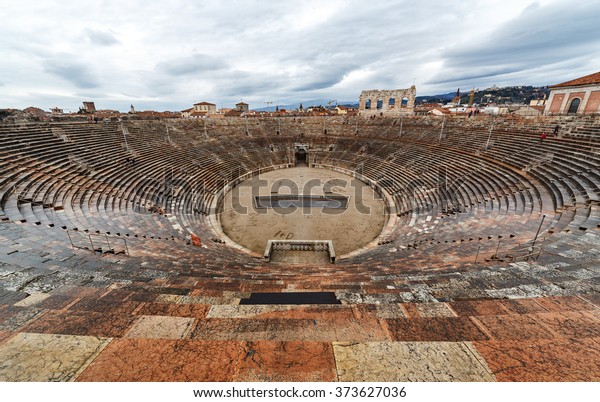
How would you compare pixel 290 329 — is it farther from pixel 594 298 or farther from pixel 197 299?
pixel 594 298

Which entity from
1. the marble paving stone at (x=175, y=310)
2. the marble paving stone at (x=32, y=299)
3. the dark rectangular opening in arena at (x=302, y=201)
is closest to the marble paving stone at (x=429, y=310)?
the marble paving stone at (x=175, y=310)

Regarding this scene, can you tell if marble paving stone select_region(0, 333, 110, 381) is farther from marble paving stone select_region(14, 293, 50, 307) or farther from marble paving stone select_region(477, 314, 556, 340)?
marble paving stone select_region(477, 314, 556, 340)

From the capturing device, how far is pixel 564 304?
3.82 m

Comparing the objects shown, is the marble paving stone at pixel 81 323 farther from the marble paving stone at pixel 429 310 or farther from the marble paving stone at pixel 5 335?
the marble paving stone at pixel 429 310

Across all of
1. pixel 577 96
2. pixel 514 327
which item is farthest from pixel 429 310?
pixel 577 96

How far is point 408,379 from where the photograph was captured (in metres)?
2.38

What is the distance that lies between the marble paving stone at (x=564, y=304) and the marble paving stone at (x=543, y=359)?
0.92 metres

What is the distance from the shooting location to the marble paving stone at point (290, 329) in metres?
3.04

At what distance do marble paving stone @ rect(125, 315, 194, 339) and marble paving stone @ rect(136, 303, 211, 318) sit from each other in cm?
14

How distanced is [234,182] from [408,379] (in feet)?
83.5

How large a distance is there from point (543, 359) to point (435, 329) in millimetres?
1039

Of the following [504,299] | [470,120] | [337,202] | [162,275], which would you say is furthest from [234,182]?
[470,120]

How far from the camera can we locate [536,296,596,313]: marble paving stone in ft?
12.1
